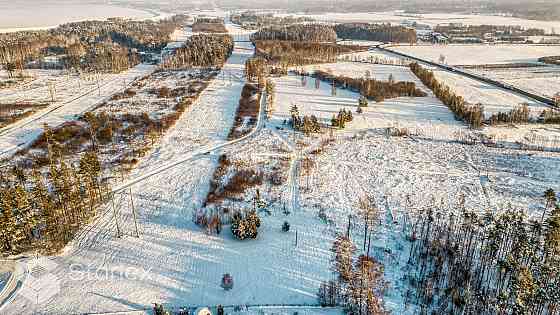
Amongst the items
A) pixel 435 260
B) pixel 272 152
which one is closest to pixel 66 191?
pixel 272 152

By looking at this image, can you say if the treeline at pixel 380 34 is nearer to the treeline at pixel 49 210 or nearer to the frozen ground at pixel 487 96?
the frozen ground at pixel 487 96

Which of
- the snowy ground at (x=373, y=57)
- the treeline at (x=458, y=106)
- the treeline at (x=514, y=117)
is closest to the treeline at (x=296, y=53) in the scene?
the snowy ground at (x=373, y=57)

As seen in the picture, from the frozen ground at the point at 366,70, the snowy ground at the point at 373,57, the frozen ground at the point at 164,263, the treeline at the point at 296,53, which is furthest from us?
the snowy ground at the point at 373,57

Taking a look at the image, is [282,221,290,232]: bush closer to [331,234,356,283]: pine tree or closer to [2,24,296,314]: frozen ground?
[2,24,296,314]: frozen ground

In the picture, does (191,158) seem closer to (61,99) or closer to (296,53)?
(61,99)

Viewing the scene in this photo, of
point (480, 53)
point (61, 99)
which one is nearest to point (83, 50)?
point (61, 99)

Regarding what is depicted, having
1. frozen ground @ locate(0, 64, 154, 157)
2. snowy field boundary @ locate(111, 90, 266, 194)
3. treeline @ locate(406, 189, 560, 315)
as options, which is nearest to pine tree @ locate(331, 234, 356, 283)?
treeline @ locate(406, 189, 560, 315)
